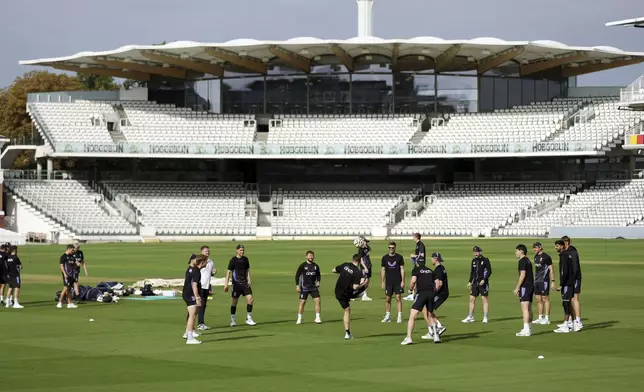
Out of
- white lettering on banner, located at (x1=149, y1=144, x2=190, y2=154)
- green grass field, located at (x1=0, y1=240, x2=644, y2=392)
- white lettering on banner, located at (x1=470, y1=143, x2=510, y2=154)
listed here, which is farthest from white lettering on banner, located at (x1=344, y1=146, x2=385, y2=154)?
green grass field, located at (x1=0, y1=240, x2=644, y2=392)

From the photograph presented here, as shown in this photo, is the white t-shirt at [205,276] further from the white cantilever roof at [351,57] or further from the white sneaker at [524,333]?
the white cantilever roof at [351,57]

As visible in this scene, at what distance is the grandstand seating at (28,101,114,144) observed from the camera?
9538 centimetres

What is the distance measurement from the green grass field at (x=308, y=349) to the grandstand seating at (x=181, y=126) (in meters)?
57.6

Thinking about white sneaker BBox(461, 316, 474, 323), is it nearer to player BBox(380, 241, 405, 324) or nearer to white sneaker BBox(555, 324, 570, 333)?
player BBox(380, 241, 405, 324)

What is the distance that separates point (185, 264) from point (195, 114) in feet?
155

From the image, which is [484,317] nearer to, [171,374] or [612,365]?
[612,365]

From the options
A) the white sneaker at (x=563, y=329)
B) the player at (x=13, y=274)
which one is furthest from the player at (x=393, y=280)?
the player at (x=13, y=274)

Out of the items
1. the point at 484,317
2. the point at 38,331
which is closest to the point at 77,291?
the point at 38,331

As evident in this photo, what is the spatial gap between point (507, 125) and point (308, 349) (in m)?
74.7

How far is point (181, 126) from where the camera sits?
98.8 meters

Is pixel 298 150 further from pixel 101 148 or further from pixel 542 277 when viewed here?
pixel 542 277

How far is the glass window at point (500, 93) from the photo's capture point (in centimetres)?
10000

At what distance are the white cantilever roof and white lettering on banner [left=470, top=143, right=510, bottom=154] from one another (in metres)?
A: 7.41

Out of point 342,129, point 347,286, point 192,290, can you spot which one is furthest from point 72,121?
point 192,290
